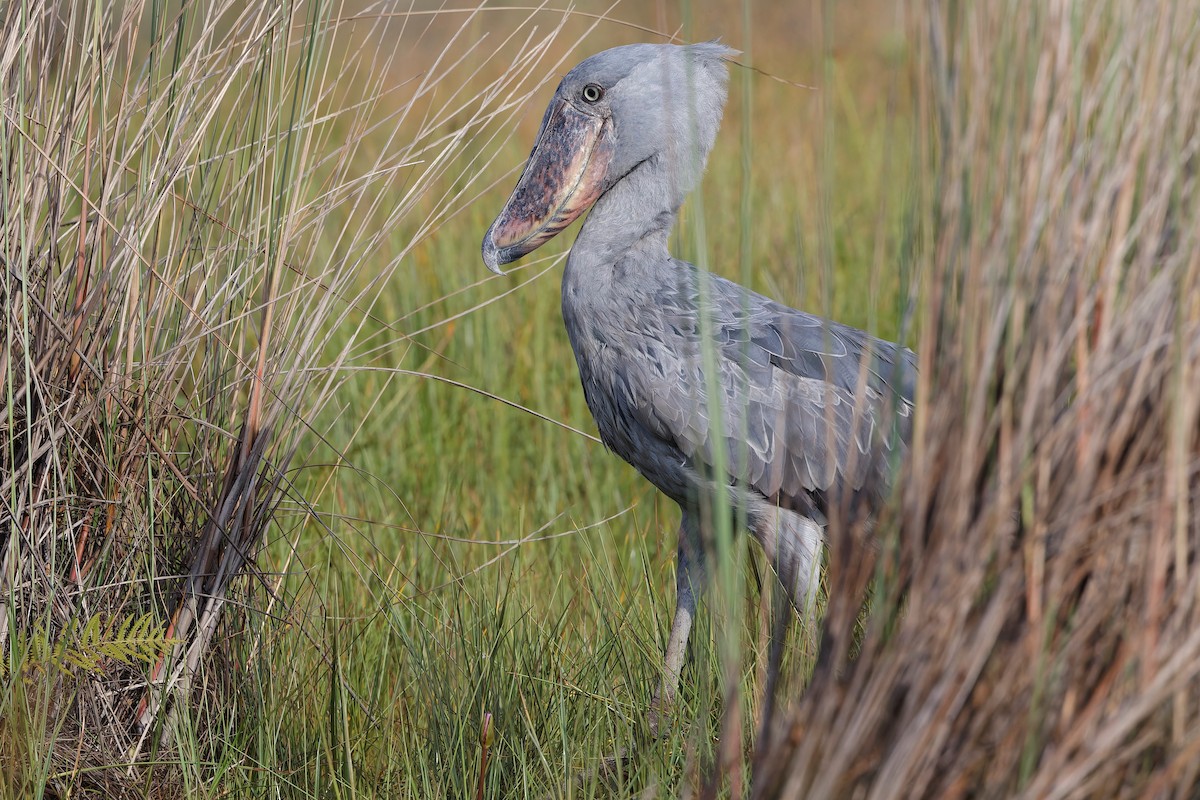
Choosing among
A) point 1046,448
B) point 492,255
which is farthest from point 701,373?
point 1046,448

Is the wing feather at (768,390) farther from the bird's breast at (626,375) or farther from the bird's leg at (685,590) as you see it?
the bird's leg at (685,590)

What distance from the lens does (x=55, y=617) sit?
80.4 inches

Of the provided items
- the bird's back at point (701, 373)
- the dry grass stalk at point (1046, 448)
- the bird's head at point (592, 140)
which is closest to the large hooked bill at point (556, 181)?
the bird's head at point (592, 140)

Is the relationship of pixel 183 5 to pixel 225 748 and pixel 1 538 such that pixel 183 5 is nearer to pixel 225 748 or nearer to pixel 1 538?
pixel 1 538

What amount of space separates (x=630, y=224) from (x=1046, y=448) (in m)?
1.67

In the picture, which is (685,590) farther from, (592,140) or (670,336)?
(592,140)

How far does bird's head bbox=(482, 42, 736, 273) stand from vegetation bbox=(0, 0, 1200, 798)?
22 cm

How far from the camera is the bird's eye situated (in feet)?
9.04

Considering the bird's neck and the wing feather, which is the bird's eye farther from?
the wing feather

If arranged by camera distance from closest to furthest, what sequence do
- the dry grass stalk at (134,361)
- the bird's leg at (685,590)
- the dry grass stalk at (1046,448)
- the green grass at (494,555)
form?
the dry grass stalk at (1046,448) → the dry grass stalk at (134,361) → the green grass at (494,555) → the bird's leg at (685,590)

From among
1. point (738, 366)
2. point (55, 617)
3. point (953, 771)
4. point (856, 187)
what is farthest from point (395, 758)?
point (856, 187)

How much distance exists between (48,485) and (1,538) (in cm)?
11

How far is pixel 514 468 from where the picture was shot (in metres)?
3.83

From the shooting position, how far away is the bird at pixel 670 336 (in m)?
2.59
